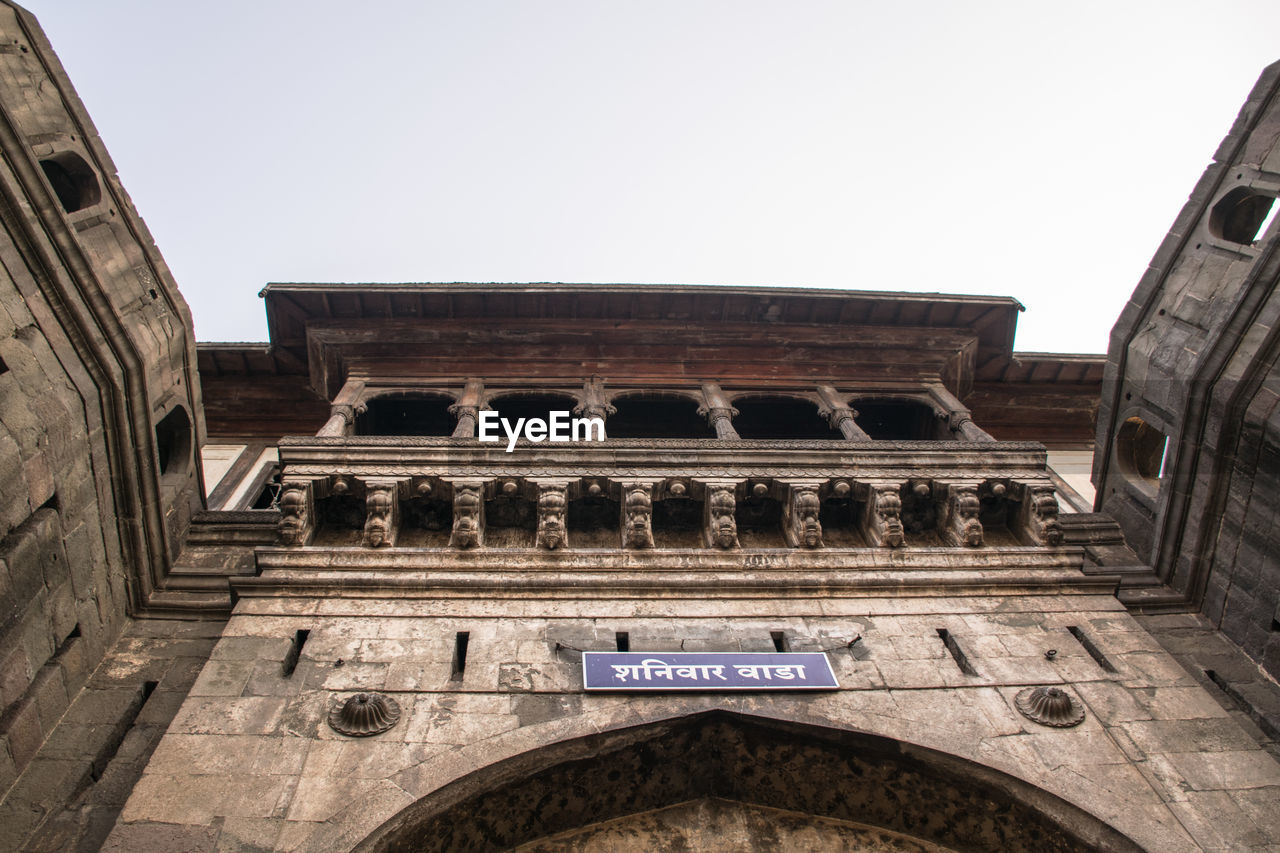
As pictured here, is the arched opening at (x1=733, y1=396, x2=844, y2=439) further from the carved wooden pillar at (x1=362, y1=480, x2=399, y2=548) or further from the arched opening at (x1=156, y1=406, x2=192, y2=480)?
the arched opening at (x1=156, y1=406, x2=192, y2=480)

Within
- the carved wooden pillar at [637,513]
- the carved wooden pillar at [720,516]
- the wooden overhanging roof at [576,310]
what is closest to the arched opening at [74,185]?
the wooden overhanging roof at [576,310]

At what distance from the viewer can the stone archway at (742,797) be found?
7250 millimetres

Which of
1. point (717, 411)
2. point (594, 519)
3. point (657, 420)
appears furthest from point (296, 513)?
point (657, 420)

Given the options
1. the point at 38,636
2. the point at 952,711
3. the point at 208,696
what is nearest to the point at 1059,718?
the point at 952,711

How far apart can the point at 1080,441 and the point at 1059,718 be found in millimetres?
8755

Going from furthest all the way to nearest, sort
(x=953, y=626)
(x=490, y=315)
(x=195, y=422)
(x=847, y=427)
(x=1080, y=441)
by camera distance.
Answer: (x=1080, y=441)
(x=490, y=315)
(x=847, y=427)
(x=195, y=422)
(x=953, y=626)

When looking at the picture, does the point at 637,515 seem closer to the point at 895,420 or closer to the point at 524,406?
the point at 524,406

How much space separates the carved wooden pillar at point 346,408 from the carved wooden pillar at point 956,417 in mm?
8047

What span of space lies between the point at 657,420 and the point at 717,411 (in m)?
1.72

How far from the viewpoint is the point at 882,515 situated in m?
10.1

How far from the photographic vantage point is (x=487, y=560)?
9.35m

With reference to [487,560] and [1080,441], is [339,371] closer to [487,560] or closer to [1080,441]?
[487,560]

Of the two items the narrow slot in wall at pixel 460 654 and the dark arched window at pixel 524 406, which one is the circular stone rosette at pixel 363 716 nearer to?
the narrow slot in wall at pixel 460 654

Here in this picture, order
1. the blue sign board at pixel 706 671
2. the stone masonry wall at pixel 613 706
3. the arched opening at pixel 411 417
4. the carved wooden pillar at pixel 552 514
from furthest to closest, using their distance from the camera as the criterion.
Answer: the arched opening at pixel 411 417, the carved wooden pillar at pixel 552 514, the blue sign board at pixel 706 671, the stone masonry wall at pixel 613 706
